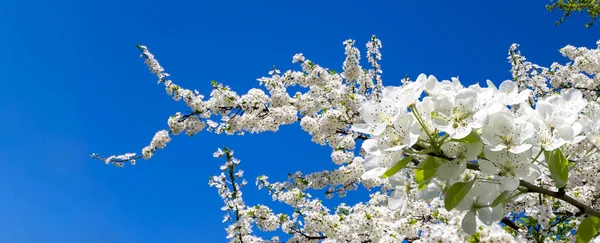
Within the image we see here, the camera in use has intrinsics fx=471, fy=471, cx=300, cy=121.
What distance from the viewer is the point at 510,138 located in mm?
1573

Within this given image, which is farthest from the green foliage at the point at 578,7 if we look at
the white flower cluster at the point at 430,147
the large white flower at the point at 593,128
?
the large white flower at the point at 593,128

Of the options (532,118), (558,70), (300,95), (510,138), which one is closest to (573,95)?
(532,118)

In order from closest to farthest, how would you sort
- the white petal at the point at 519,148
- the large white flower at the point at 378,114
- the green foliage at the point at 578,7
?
the white petal at the point at 519,148 < the large white flower at the point at 378,114 < the green foliage at the point at 578,7

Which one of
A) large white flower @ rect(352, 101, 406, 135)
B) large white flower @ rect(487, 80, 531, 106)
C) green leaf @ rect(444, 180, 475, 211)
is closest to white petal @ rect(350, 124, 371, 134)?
large white flower @ rect(352, 101, 406, 135)

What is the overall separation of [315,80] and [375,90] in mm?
1199

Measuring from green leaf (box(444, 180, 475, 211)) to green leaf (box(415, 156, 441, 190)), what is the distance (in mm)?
81

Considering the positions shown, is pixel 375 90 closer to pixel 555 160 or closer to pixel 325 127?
pixel 325 127

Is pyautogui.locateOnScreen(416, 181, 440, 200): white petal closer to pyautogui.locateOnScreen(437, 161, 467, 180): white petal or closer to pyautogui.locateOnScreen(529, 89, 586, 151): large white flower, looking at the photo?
pyautogui.locateOnScreen(437, 161, 467, 180): white petal

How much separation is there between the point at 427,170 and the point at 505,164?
0.26m

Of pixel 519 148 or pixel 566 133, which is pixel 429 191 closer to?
pixel 519 148

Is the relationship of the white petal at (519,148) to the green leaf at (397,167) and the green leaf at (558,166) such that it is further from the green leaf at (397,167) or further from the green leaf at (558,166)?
the green leaf at (397,167)

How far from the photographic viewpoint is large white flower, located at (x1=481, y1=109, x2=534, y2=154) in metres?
1.56

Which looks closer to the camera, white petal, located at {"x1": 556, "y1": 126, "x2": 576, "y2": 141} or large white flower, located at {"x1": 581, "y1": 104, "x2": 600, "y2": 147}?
white petal, located at {"x1": 556, "y1": 126, "x2": 576, "y2": 141}

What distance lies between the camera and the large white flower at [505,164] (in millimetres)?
1586
